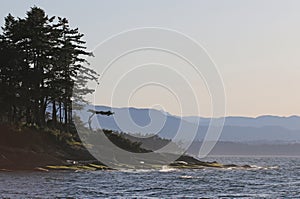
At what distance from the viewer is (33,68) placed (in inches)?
3920

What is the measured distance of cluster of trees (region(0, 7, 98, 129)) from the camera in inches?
3799

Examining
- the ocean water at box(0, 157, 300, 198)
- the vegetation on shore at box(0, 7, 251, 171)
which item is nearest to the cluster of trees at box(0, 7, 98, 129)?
the vegetation on shore at box(0, 7, 251, 171)

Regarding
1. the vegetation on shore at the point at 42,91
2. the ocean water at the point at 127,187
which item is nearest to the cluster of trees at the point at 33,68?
the vegetation on shore at the point at 42,91

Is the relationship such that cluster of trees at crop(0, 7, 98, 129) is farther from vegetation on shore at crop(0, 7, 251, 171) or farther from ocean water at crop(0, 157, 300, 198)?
ocean water at crop(0, 157, 300, 198)

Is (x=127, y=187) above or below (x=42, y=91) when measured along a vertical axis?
below

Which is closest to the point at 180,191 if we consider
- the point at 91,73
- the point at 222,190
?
the point at 222,190

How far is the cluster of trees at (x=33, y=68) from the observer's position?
Result: 96.5m

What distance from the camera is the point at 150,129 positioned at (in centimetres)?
14800

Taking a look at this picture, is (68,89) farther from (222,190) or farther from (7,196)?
(7,196)

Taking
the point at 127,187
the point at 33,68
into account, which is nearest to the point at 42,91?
the point at 33,68

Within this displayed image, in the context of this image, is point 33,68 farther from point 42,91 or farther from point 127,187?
point 127,187

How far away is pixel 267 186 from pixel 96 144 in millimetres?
39099

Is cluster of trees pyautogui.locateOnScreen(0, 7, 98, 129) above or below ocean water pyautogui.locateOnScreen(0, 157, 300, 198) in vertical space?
above

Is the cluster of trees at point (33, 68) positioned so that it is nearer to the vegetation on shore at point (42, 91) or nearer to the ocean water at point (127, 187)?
the vegetation on shore at point (42, 91)
